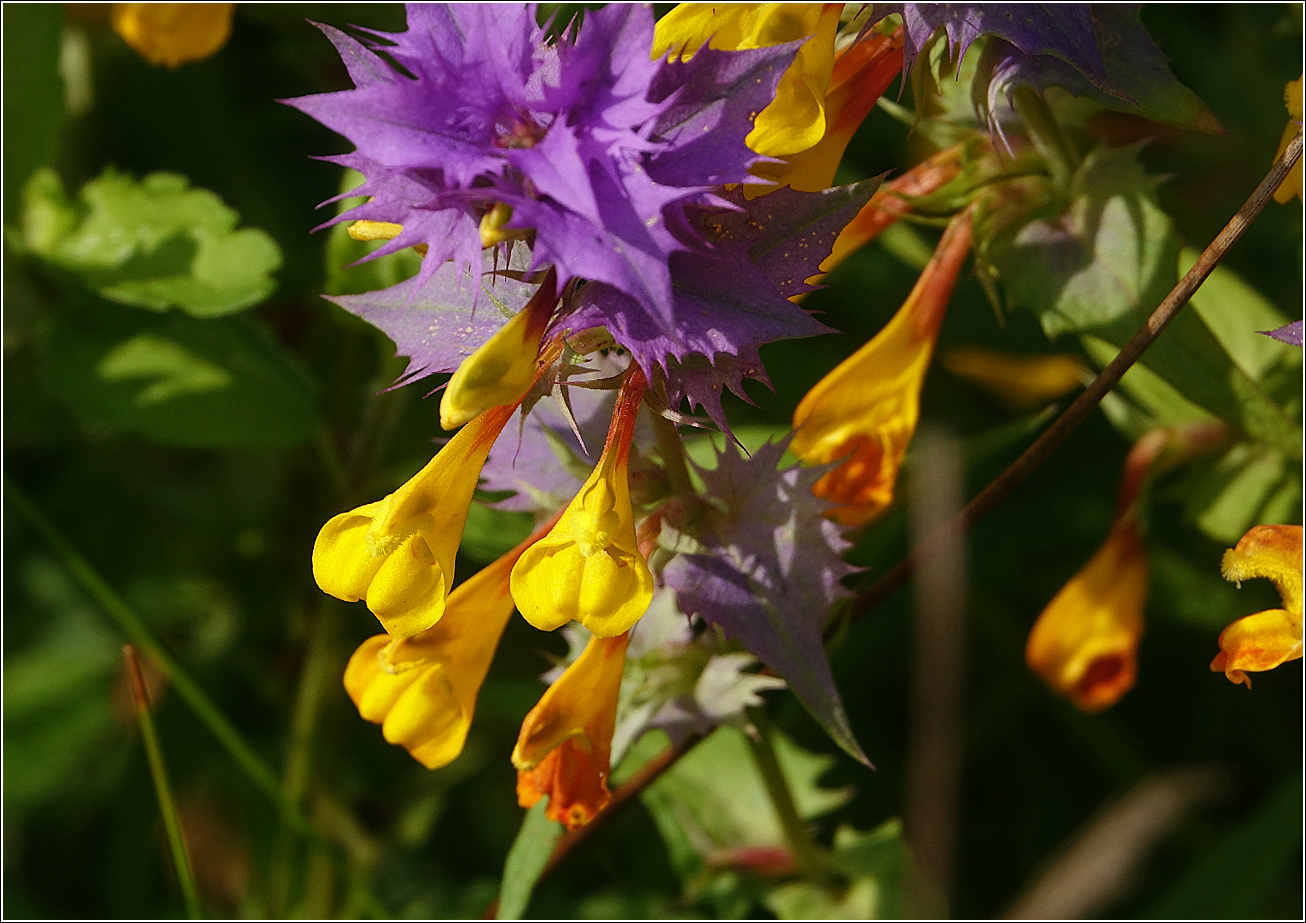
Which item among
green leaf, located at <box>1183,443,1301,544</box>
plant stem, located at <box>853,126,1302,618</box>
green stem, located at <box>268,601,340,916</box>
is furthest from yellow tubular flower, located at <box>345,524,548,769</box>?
green leaf, located at <box>1183,443,1301,544</box>

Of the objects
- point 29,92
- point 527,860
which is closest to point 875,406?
point 527,860

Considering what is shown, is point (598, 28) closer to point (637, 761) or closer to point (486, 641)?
point (486, 641)

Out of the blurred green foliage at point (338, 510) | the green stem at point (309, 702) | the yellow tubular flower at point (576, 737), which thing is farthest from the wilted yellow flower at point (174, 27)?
the yellow tubular flower at point (576, 737)

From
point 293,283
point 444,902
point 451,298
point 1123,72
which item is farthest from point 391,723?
point 293,283

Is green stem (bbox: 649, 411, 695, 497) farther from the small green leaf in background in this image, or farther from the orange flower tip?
the small green leaf in background

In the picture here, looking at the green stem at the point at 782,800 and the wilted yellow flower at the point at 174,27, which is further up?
the wilted yellow flower at the point at 174,27

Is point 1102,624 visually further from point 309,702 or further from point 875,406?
point 309,702

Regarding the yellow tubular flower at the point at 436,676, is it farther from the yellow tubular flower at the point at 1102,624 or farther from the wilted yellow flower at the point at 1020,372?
the wilted yellow flower at the point at 1020,372
